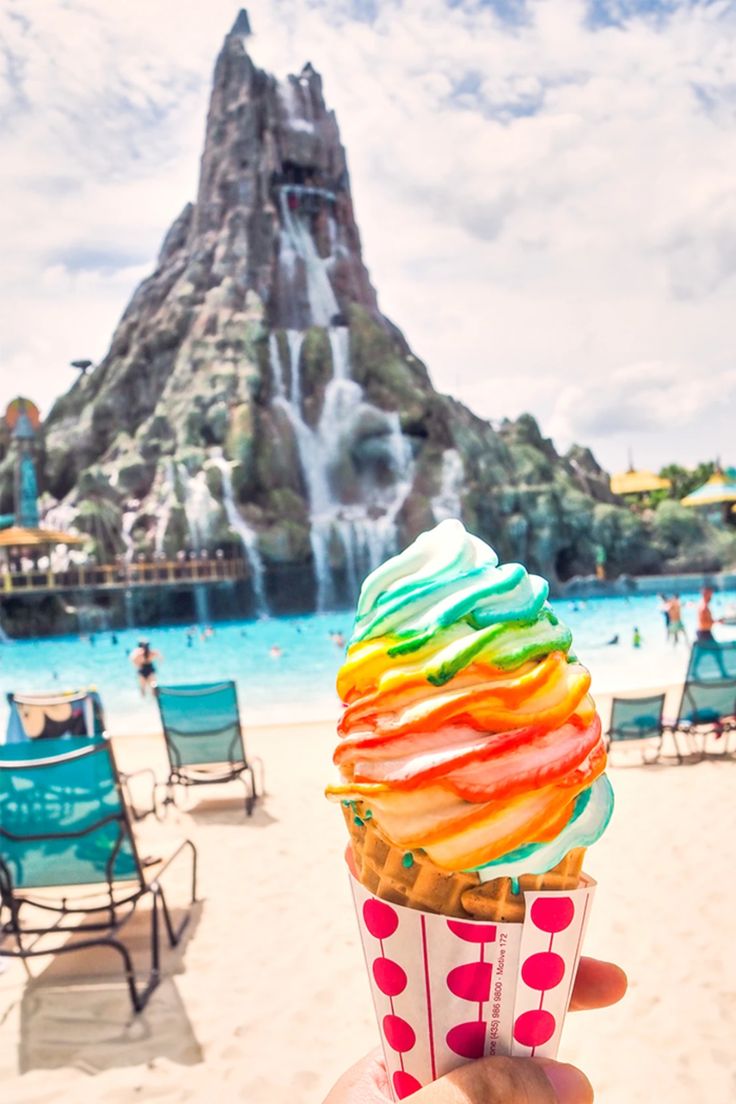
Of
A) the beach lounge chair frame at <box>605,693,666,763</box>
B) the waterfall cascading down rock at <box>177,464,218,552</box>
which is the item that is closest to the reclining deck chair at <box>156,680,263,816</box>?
the beach lounge chair frame at <box>605,693,666,763</box>

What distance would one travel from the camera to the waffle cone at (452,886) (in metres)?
1.39

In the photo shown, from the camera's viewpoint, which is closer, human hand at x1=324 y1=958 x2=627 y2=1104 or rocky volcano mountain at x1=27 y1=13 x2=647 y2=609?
human hand at x1=324 y1=958 x2=627 y2=1104

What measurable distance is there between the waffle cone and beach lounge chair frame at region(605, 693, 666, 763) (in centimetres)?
641

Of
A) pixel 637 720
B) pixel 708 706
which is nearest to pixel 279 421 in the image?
pixel 708 706

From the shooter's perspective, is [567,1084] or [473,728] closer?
[567,1084]

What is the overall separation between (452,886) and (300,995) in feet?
8.81

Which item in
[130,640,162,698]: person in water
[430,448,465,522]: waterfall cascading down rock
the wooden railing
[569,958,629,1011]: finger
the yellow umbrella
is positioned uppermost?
[430,448,465,522]: waterfall cascading down rock

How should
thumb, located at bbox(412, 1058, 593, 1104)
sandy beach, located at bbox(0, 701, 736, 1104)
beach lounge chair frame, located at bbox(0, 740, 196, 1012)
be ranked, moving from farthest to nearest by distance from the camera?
beach lounge chair frame, located at bbox(0, 740, 196, 1012) < sandy beach, located at bbox(0, 701, 736, 1104) < thumb, located at bbox(412, 1058, 593, 1104)

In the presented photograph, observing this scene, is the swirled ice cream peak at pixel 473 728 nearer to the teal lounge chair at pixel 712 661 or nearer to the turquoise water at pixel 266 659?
the teal lounge chair at pixel 712 661

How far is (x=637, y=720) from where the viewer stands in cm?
760

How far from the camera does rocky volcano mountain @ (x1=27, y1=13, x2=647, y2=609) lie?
3966cm

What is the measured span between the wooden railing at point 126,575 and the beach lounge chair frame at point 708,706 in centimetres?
3057

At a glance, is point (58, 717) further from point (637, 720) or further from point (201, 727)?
point (637, 720)

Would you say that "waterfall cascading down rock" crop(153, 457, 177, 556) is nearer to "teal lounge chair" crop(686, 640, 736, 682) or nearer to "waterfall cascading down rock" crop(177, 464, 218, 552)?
"waterfall cascading down rock" crop(177, 464, 218, 552)
